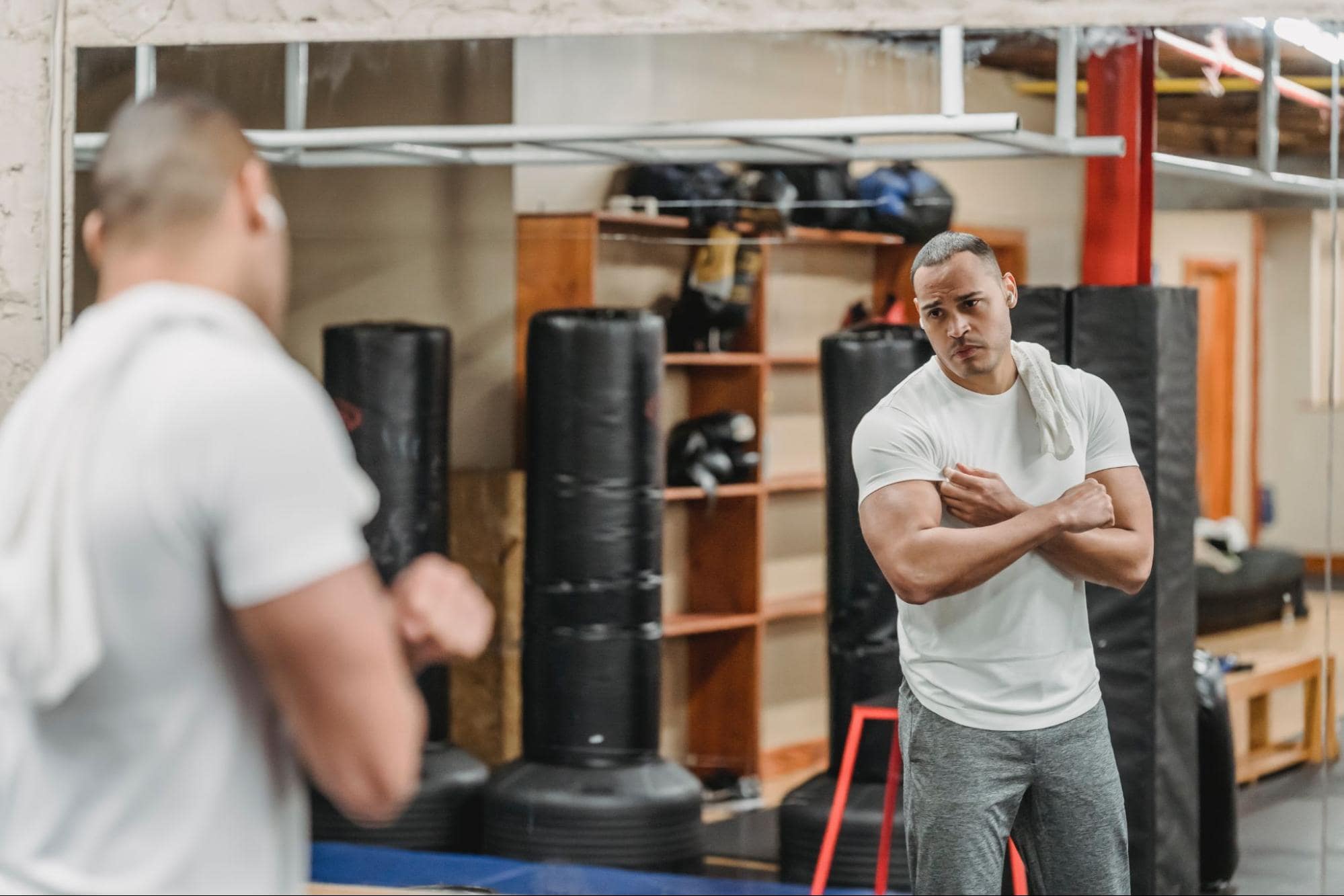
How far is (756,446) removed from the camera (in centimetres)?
457

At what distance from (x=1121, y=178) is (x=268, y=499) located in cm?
276

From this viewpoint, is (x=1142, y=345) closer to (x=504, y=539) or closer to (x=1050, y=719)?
(x=1050, y=719)

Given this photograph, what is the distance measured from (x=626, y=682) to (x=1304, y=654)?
1620 millimetres

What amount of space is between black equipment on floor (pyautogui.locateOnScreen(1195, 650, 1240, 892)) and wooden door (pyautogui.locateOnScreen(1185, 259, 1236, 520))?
0.42 metres

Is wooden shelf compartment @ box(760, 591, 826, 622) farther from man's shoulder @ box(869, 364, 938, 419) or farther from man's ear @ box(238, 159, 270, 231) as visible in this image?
man's ear @ box(238, 159, 270, 231)

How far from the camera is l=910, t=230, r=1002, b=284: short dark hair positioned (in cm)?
247

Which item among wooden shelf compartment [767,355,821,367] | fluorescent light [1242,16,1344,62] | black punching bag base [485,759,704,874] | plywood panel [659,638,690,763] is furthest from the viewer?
wooden shelf compartment [767,355,821,367]

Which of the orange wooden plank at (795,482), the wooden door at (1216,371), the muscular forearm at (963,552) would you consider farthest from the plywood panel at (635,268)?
the muscular forearm at (963,552)

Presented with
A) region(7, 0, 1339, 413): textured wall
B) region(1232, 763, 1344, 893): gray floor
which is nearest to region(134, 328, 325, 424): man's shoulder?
region(7, 0, 1339, 413): textured wall

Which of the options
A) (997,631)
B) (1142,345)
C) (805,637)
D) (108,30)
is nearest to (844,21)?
(1142,345)

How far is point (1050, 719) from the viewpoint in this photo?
2.44m

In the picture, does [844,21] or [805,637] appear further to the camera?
[805,637]

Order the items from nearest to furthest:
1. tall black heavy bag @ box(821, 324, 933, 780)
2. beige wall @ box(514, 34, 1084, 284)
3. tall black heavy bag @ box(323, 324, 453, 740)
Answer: beige wall @ box(514, 34, 1084, 284) < tall black heavy bag @ box(821, 324, 933, 780) < tall black heavy bag @ box(323, 324, 453, 740)

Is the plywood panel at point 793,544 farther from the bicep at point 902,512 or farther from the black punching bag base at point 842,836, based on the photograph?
the bicep at point 902,512
